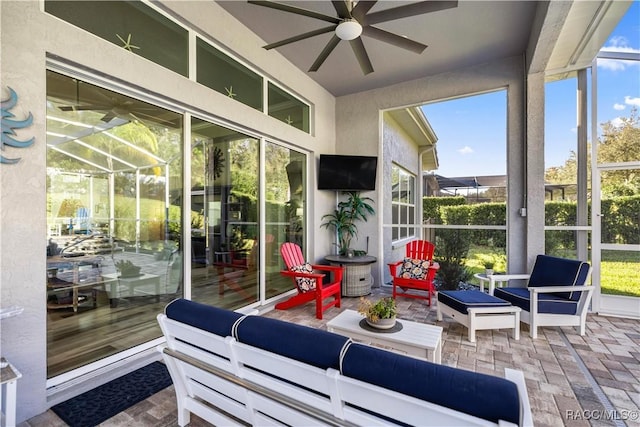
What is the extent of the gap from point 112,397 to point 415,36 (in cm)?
510

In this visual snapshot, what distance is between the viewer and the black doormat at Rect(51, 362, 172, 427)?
199 centimetres

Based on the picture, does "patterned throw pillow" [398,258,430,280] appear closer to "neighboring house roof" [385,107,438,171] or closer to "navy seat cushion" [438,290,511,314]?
"navy seat cushion" [438,290,511,314]

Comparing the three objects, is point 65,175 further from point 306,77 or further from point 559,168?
point 559,168

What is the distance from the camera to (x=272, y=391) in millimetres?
1346

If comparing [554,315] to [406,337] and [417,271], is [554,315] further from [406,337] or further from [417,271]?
[406,337]

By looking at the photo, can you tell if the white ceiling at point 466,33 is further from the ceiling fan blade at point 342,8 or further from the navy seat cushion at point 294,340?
the navy seat cushion at point 294,340

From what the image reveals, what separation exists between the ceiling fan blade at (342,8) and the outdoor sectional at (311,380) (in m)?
2.51

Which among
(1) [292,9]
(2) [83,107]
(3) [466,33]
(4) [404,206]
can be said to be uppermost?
(3) [466,33]

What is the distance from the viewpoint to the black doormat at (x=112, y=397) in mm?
1994

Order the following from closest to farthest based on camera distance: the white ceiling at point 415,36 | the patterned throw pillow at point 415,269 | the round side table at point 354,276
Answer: the white ceiling at point 415,36 < the patterned throw pillow at point 415,269 < the round side table at point 354,276

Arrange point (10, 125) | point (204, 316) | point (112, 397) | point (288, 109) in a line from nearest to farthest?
point (204, 316), point (10, 125), point (112, 397), point (288, 109)

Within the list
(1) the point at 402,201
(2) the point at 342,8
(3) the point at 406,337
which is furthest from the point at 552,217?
(2) the point at 342,8

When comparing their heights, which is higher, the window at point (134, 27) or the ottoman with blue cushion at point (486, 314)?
the window at point (134, 27)

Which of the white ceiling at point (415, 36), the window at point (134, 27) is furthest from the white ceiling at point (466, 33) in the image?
the window at point (134, 27)
